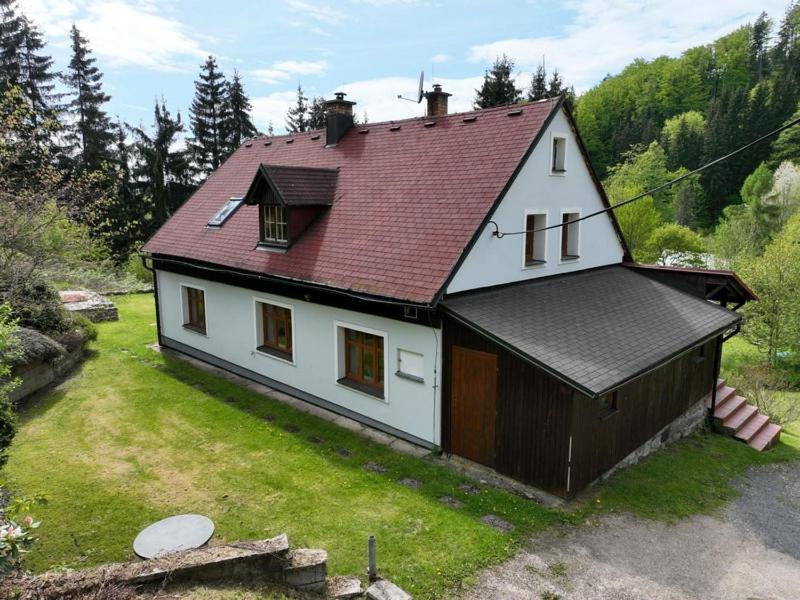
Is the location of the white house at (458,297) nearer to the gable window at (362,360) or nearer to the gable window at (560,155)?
the gable window at (362,360)

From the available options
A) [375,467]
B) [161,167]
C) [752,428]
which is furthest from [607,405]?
[161,167]

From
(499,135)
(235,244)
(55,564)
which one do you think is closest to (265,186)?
(235,244)

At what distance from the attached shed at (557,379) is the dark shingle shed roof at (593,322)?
0.03 m

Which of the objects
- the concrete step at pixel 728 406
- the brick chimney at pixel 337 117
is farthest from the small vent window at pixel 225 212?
the concrete step at pixel 728 406

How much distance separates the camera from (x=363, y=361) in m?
11.9

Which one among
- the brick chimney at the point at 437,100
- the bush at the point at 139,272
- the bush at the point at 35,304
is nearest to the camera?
the bush at the point at 35,304

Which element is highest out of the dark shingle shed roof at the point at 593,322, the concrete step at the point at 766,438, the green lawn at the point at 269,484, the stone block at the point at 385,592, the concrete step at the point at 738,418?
the dark shingle shed roof at the point at 593,322

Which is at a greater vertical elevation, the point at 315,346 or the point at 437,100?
the point at 437,100

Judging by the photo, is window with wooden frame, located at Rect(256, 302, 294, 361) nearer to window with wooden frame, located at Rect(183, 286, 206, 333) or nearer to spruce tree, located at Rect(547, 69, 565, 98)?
window with wooden frame, located at Rect(183, 286, 206, 333)

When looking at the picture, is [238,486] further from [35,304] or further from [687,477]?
[35,304]

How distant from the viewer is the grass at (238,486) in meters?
7.38

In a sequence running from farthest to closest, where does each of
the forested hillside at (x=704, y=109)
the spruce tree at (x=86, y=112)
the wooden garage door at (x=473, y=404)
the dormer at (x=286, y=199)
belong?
the forested hillside at (x=704, y=109) → the spruce tree at (x=86, y=112) → the dormer at (x=286, y=199) → the wooden garage door at (x=473, y=404)

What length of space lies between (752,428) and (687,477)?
4.63 meters

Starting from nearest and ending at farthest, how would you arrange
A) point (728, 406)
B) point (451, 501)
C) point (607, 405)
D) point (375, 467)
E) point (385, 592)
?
1. point (385, 592)
2. point (451, 501)
3. point (607, 405)
4. point (375, 467)
5. point (728, 406)
